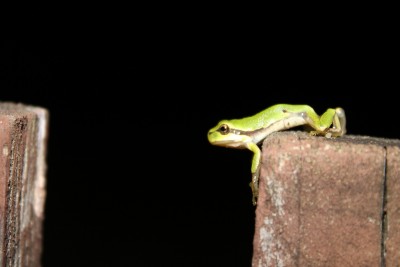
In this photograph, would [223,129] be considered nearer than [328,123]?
No

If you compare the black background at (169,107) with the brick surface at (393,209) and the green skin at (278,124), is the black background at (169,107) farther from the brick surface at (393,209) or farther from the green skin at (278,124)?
the brick surface at (393,209)

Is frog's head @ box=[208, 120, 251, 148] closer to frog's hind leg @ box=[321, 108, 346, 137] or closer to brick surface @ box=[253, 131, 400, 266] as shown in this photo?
frog's hind leg @ box=[321, 108, 346, 137]

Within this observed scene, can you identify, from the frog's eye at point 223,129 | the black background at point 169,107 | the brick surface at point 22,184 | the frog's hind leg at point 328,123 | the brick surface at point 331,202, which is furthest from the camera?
the black background at point 169,107

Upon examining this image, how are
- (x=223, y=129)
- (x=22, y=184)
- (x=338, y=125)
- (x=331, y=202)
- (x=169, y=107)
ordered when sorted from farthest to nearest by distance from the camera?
(x=169, y=107) < (x=223, y=129) < (x=338, y=125) < (x=22, y=184) < (x=331, y=202)

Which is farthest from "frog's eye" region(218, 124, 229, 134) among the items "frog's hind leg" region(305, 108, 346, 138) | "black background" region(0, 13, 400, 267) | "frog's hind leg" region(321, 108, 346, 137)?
"black background" region(0, 13, 400, 267)

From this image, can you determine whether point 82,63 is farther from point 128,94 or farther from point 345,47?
point 345,47

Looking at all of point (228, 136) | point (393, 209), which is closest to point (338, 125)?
point (228, 136)

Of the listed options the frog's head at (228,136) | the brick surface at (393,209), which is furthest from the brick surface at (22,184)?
the brick surface at (393,209)

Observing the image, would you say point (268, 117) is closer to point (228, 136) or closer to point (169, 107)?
point (228, 136)
